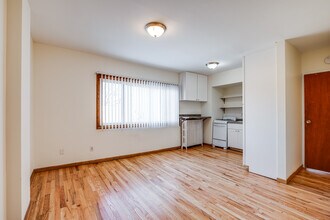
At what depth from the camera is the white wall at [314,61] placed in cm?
301

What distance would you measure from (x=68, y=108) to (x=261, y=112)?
3.71m

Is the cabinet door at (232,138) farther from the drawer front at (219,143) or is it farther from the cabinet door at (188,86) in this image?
the cabinet door at (188,86)

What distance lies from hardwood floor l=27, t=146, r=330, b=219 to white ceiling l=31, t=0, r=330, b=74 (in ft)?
7.75

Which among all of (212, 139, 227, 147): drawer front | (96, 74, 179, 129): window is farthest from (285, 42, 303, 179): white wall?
(96, 74, 179, 129): window

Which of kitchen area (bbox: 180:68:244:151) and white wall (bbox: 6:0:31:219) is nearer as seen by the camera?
white wall (bbox: 6:0:31:219)

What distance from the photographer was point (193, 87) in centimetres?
502

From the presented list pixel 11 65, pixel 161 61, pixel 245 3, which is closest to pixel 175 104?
pixel 161 61

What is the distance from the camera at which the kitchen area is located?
474 centimetres

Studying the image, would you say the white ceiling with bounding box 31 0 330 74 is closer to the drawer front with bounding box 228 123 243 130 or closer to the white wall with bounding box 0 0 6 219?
the white wall with bounding box 0 0 6 219

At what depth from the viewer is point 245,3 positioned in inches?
70.7

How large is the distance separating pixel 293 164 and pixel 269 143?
2.08ft

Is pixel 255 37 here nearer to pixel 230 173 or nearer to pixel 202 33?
pixel 202 33

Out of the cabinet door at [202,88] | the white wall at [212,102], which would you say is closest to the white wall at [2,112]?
the cabinet door at [202,88]

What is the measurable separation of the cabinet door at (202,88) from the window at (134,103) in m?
0.78
